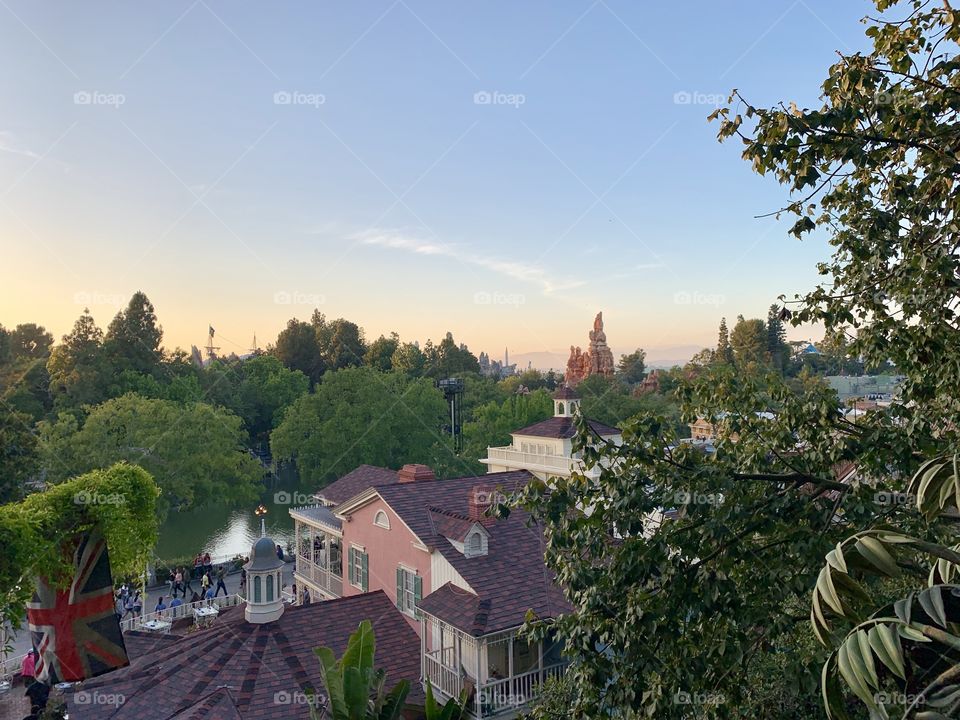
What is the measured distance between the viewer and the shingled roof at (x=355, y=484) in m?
23.9

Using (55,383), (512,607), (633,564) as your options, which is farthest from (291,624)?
(55,383)

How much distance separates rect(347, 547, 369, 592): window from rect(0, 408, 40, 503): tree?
1816cm

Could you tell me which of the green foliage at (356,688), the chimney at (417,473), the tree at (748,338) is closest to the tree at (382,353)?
the tree at (748,338)

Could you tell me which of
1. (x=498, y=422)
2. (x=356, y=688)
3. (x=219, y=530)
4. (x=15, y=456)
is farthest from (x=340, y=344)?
(x=356, y=688)

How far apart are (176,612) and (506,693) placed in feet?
47.1

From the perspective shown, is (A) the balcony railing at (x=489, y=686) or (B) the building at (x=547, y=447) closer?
(A) the balcony railing at (x=489, y=686)

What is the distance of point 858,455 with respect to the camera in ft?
20.5

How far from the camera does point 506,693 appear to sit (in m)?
13.9

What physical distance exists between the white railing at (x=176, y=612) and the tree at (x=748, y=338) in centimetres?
6896

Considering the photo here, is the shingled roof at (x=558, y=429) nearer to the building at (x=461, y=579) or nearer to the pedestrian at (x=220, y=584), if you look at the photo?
the building at (x=461, y=579)

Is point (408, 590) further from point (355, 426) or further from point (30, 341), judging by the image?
point (30, 341)

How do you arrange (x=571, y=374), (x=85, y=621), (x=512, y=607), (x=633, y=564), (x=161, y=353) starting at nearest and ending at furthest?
(x=633, y=564) → (x=85, y=621) → (x=512, y=607) → (x=161, y=353) → (x=571, y=374)

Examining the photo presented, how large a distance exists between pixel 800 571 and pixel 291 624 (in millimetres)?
12067

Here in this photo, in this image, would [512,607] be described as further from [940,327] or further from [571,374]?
[571,374]
